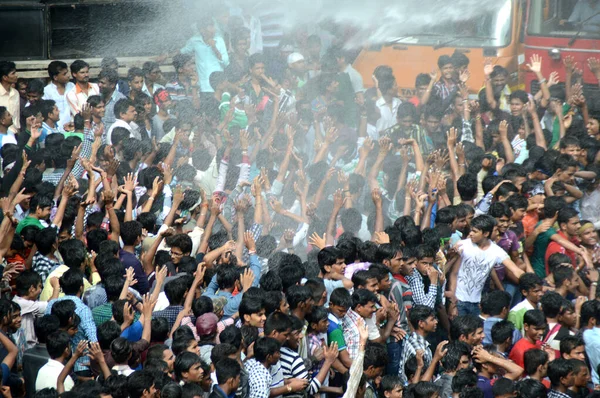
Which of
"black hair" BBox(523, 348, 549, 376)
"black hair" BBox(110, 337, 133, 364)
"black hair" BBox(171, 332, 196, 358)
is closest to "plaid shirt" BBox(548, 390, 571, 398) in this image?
"black hair" BBox(523, 348, 549, 376)

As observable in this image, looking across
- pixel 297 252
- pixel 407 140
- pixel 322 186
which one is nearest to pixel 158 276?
pixel 297 252

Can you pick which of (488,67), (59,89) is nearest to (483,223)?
(488,67)

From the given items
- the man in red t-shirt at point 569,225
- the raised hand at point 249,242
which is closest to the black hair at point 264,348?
the raised hand at point 249,242

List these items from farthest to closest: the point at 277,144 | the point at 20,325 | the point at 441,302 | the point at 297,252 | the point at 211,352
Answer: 1. the point at 277,144
2. the point at 297,252
3. the point at 441,302
4. the point at 20,325
5. the point at 211,352

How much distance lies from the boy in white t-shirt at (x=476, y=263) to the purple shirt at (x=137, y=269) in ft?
7.84

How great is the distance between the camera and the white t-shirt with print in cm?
848

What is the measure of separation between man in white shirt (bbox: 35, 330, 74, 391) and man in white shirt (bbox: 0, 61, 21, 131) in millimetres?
4858

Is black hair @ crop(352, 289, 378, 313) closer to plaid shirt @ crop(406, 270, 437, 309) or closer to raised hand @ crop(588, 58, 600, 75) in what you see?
plaid shirt @ crop(406, 270, 437, 309)

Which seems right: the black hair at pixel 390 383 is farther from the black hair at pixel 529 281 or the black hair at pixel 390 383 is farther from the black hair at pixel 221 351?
the black hair at pixel 529 281

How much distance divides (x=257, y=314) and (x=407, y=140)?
3.70 meters

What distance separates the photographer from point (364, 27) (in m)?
13.8

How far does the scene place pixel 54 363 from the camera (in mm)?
6750

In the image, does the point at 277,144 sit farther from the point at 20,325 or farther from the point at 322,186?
the point at 20,325

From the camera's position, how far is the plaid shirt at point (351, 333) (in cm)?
727
